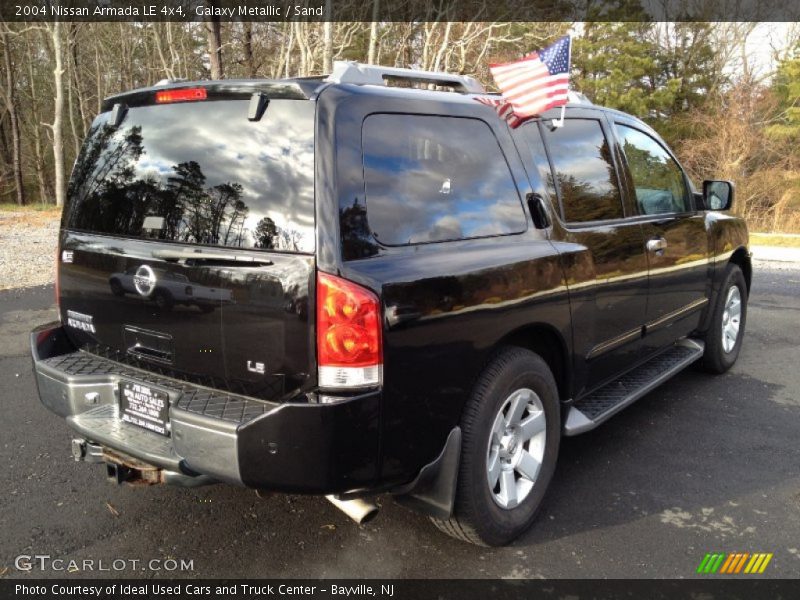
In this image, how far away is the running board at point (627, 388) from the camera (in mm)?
3406

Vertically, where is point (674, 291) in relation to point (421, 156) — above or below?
below

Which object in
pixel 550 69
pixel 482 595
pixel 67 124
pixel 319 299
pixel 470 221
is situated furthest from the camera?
pixel 67 124

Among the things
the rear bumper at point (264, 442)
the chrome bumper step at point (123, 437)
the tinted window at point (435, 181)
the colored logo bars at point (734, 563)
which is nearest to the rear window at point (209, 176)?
the tinted window at point (435, 181)

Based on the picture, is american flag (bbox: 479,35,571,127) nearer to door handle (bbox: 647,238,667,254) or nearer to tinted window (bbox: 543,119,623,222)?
tinted window (bbox: 543,119,623,222)

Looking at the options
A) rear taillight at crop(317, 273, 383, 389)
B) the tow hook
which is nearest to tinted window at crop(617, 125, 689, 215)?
rear taillight at crop(317, 273, 383, 389)

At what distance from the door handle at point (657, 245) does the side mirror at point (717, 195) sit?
1024mm

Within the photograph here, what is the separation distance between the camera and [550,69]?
350 cm

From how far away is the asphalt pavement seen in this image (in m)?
2.80

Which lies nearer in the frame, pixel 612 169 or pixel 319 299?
pixel 319 299

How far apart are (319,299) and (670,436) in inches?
113

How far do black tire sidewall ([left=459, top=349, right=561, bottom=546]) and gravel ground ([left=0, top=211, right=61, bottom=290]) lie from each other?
8.08 meters

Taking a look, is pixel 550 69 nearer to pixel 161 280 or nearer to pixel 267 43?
pixel 161 280

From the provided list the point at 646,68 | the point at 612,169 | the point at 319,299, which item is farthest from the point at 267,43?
the point at 319,299

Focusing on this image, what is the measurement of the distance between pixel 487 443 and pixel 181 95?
1.91 m
